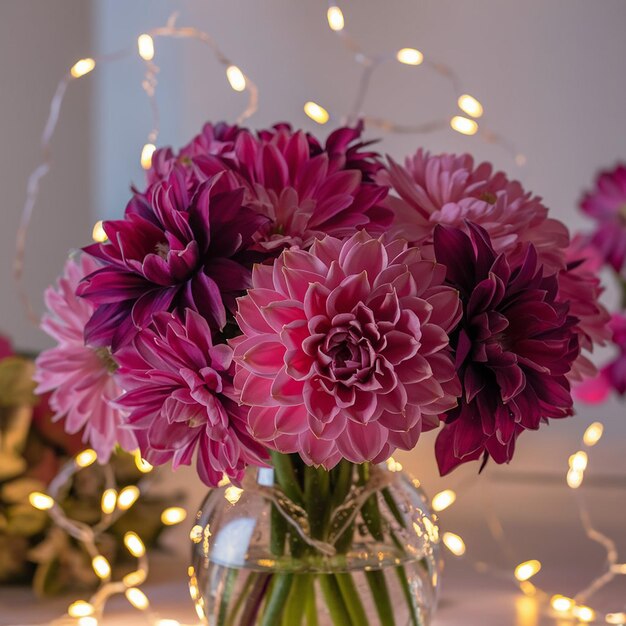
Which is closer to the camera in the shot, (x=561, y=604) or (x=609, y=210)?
(x=561, y=604)

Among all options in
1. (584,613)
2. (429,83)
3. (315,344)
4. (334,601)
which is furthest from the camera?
(429,83)

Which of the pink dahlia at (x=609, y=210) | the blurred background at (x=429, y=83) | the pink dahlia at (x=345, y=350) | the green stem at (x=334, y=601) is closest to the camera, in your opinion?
the pink dahlia at (x=345, y=350)

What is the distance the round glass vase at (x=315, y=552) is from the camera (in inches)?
19.7

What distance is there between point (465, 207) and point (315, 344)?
0.40 feet

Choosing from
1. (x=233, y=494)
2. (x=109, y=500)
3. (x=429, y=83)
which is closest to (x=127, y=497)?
(x=109, y=500)

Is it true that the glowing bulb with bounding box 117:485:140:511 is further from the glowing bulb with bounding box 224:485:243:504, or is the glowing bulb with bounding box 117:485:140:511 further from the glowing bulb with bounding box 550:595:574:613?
the glowing bulb with bounding box 550:595:574:613

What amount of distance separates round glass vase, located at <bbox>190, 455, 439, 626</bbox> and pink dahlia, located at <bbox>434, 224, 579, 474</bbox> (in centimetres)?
9

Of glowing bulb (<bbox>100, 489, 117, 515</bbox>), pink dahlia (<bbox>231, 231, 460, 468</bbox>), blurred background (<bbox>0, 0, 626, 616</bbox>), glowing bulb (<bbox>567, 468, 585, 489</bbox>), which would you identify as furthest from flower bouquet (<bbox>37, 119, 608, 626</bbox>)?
blurred background (<bbox>0, 0, 626, 616</bbox>)

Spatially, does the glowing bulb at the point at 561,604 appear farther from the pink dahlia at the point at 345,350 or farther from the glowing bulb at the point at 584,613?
the pink dahlia at the point at 345,350

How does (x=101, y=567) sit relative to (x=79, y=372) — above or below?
below

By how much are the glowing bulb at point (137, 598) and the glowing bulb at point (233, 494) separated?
0.68ft

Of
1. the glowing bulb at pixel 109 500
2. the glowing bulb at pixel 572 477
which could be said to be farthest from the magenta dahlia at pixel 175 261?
the glowing bulb at pixel 572 477

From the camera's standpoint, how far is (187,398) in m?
0.43

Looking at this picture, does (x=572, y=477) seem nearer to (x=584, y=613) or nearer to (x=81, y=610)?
(x=584, y=613)
